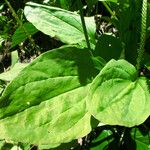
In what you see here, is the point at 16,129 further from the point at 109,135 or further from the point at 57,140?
the point at 109,135

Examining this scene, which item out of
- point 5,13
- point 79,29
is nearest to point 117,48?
point 79,29

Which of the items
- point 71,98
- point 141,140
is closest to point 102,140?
point 141,140

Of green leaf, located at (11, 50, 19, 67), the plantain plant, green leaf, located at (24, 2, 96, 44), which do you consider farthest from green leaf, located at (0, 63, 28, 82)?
the plantain plant

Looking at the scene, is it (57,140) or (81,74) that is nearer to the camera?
(57,140)

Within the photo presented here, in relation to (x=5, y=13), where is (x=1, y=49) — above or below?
below

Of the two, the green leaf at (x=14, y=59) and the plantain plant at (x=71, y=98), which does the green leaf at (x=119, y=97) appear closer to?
the plantain plant at (x=71, y=98)

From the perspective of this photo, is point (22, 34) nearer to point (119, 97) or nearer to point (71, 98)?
point (71, 98)

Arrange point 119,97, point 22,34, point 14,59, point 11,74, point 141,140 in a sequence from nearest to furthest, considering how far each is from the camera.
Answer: point 119,97, point 141,140, point 11,74, point 22,34, point 14,59
